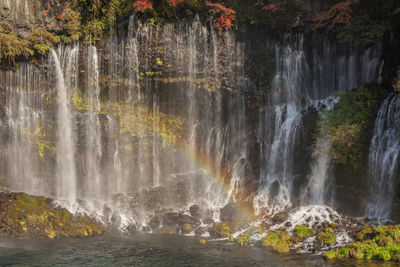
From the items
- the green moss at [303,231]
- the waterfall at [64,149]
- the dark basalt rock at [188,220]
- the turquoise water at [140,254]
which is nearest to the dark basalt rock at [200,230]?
the dark basalt rock at [188,220]

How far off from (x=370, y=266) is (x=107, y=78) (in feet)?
47.5

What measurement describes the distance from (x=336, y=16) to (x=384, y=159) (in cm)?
783

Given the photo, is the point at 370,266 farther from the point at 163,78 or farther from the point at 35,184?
the point at 35,184

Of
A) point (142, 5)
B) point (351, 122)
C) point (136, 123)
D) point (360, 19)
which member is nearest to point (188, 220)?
point (136, 123)

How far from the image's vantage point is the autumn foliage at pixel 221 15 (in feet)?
63.8

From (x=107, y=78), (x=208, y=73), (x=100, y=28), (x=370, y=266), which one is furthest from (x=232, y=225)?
(x=100, y=28)

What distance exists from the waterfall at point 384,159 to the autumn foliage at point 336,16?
16.4ft

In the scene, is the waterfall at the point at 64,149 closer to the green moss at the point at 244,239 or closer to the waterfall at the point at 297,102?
the green moss at the point at 244,239

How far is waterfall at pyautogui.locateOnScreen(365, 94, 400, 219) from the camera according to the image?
15.5m

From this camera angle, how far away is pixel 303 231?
14820mm

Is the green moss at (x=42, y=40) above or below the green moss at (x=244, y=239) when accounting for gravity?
above

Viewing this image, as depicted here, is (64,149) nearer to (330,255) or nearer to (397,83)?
(330,255)

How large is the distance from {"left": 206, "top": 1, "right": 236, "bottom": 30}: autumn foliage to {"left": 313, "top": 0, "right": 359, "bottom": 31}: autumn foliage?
4287 mm

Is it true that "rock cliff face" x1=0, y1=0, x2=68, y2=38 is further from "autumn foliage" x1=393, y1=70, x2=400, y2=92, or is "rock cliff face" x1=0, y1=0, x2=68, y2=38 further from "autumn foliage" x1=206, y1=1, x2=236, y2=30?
"autumn foliage" x1=393, y1=70, x2=400, y2=92
